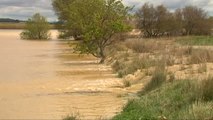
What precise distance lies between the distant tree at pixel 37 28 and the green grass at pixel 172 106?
286ft

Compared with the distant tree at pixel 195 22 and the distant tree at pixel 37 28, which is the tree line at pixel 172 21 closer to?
the distant tree at pixel 195 22

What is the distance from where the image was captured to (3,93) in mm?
18734

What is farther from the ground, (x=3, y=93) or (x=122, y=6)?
(x=122, y=6)

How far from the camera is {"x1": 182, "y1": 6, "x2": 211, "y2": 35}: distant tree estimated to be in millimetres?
78312

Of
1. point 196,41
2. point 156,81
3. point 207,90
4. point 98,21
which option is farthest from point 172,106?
point 196,41

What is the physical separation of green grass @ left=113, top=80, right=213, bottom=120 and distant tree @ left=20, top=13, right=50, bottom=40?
286 feet

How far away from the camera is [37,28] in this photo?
100250mm

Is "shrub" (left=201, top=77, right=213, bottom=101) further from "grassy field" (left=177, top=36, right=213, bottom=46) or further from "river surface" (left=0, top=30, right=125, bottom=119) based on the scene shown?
"grassy field" (left=177, top=36, right=213, bottom=46)

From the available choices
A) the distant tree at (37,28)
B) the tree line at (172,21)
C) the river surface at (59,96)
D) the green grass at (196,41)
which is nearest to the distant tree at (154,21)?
the tree line at (172,21)

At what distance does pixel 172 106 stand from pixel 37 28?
90.1 metres

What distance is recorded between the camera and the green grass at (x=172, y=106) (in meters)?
10.2

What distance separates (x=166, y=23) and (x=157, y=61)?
171 feet

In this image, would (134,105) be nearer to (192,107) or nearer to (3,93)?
(192,107)

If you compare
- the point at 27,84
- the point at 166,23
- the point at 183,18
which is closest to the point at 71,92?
the point at 27,84
